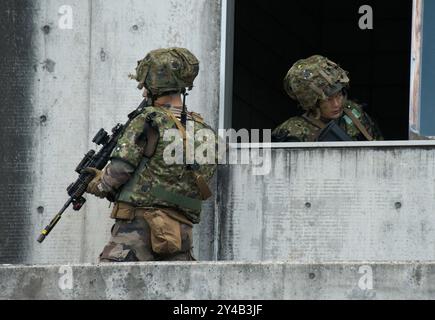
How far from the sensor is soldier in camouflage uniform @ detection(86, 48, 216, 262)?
39.0ft

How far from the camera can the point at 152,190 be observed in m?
11.9

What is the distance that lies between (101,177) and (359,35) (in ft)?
21.2

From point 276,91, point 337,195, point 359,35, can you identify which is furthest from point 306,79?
point 359,35

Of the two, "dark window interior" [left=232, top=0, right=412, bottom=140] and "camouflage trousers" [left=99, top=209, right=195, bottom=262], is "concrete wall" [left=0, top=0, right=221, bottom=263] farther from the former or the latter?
"dark window interior" [left=232, top=0, right=412, bottom=140]

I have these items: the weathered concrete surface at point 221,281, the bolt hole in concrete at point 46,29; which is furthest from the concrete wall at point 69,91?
the weathered concrete surface at point 221,281

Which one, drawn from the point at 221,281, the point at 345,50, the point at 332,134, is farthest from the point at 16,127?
the point at 345,50

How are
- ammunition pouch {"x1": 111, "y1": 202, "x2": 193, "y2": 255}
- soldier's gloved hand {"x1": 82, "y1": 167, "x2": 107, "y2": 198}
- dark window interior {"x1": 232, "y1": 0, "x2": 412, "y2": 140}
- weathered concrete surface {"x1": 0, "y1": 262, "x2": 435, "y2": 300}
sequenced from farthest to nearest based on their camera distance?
dark window interior {"x1": 232, "y1": 0, "x2": 412, "y2": 140} < soldier's gloved hand {"x1": 82, "y1": 167, "x2": 107, "y2": 198} < ammunition pouch {"x1": 111, "y1": 202, "x2": 193, "y2": 255} < weathered concrete surface {"x1": 0, "y1": 262, "x2": 435, "y2": 300}

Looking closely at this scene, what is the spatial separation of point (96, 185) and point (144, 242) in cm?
49

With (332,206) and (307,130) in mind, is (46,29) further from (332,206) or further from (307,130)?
(332,206)

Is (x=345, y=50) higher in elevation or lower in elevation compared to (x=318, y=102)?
higher

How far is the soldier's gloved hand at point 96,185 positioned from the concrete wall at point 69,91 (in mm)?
886

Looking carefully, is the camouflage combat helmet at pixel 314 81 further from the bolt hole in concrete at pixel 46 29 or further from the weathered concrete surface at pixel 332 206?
the bolt hole in concrete at pixel 46 29

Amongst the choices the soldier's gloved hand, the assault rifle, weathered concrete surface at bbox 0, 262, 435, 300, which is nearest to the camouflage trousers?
the soldier's gloved hand
